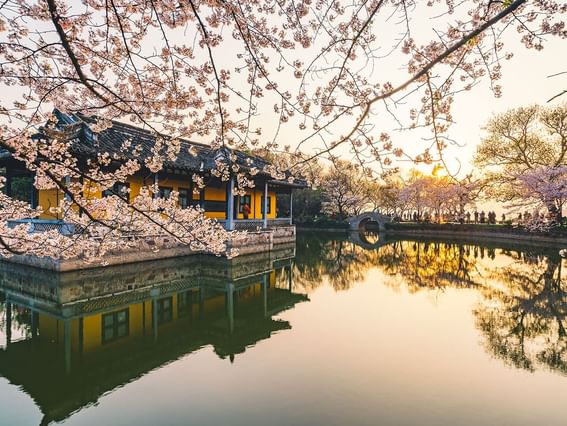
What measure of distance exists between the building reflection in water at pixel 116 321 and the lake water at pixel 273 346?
0.03 meters

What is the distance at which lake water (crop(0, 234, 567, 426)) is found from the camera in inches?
173

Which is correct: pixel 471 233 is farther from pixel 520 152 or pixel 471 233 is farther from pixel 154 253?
pixel 154 253

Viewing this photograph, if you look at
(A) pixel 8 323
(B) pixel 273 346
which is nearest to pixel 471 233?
(B) pixel 273 346

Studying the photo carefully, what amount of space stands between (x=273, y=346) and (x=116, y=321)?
3.79m

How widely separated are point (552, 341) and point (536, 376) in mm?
2001

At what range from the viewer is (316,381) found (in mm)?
5117

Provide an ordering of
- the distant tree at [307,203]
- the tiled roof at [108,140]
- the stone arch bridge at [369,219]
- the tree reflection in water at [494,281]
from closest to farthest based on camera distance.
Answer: the tree reflection in water at [494,281] < the tiled roof at [108,140] < the stone arch bridge at [369,219] < the distant tree at [307,203]

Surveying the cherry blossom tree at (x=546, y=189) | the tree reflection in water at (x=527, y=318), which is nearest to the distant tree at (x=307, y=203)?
the cherry blossom tree at (x=546, y=189)

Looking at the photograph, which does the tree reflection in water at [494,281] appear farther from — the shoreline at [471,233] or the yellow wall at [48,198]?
the yellow wall at [48,198]

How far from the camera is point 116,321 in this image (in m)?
7.85

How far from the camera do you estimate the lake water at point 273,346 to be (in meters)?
4.40

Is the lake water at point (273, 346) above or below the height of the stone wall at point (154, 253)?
below

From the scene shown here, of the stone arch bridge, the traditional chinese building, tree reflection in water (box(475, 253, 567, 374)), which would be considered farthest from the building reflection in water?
the stone arch bridge

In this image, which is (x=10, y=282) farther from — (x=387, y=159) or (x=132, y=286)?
(x=387, y=159)
